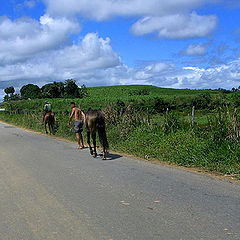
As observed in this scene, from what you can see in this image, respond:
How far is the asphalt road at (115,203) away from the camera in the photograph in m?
4.54

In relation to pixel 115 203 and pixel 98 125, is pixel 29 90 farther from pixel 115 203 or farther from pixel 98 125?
pixel 115 203

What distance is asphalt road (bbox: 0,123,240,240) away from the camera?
454 cm

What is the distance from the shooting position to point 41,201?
6.12 meters

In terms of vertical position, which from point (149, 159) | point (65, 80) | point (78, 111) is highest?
point (65, 80)

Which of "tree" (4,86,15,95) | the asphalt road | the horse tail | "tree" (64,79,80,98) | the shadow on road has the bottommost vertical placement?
the shadow on road

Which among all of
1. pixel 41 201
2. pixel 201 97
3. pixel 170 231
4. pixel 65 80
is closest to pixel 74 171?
pixel 41 201

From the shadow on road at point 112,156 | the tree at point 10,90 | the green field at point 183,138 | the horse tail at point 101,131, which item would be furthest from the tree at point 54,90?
the tree at point 10,90

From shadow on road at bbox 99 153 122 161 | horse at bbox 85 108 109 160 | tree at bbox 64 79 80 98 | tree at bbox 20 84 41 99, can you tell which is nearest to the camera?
horse at bbox 85 108 109 160

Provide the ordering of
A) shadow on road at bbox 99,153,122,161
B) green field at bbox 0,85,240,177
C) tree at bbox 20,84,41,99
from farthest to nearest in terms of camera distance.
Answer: tree at bbox 20,84,41,99 → shadow on road at bbox 99,153,122,161 → green field at bbox 0,85,240,177

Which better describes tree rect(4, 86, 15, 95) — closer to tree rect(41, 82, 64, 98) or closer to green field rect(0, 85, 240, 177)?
tree rect(41, 82, 64, 98)

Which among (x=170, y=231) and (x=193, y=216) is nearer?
(x=170, y=231)

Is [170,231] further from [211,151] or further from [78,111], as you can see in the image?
[78,111]

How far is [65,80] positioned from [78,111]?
82.4 metres

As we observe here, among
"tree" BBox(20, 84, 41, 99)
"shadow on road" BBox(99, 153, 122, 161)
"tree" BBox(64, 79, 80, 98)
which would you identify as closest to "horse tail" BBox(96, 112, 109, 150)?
"shadow on road" BBox(99, 153, 122, 161)
